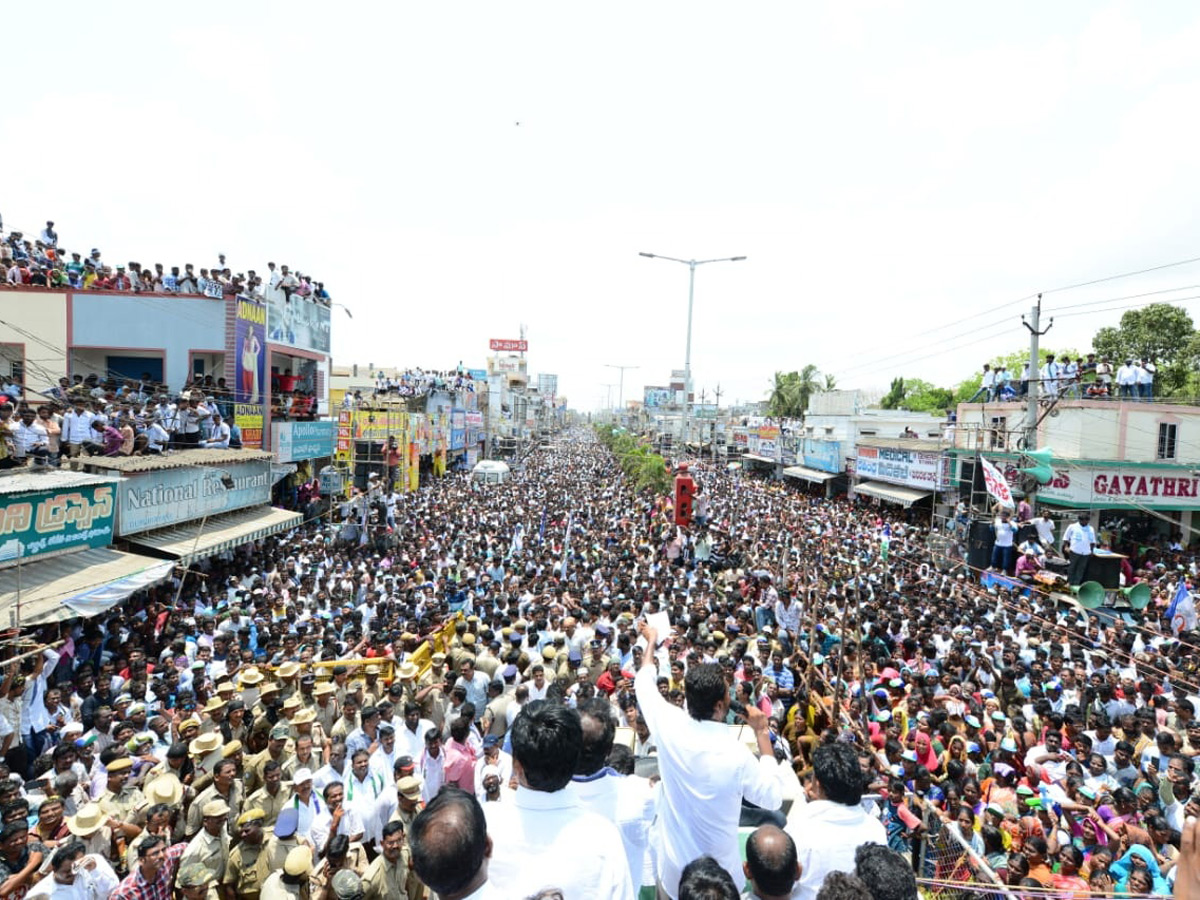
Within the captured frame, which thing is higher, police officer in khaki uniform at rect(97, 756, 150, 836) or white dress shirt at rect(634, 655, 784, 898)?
white dress shirt at rect(634, 655, 784, 898)

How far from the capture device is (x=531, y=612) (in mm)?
9633

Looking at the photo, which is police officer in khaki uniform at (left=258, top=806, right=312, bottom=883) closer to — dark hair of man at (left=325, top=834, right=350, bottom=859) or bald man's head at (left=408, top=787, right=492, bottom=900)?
dark hair of man at (left=325, top=834, right=350, bottom=859)

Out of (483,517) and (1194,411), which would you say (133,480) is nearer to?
(483,517)

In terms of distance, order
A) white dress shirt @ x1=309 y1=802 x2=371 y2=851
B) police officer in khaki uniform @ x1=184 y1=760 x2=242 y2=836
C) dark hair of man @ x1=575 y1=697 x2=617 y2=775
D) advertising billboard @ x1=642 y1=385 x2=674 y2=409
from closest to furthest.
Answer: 1. dark hair of man @ x1=575 y1=697 x2=617 y2=775
2. white dress shirt @ x1=309 y1=802 x2=371 y2=851
3. police officer in khaki uniform @ x1=184 y1=760 x2=242 y2=836
4. advertising billboard @ x1=642 y1=385 x2=674 y2=409

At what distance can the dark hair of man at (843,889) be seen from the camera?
2104 mm

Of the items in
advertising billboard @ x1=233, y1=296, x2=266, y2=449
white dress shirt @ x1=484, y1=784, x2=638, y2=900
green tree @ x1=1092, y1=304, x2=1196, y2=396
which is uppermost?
green tree @ x1=1092, y1=304, x2=1196, y2=396

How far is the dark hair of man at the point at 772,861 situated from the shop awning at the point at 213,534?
1020 centimetres

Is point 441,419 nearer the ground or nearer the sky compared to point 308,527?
nearer the sky

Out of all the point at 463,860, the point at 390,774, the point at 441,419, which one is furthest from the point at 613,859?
the point at 441,419

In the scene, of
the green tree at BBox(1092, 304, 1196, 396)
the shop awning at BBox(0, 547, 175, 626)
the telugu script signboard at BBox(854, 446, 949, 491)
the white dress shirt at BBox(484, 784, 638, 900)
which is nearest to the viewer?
→ the white dress shirt at BBox(484, 784, 638, 900)

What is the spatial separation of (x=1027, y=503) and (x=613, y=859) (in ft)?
39.3

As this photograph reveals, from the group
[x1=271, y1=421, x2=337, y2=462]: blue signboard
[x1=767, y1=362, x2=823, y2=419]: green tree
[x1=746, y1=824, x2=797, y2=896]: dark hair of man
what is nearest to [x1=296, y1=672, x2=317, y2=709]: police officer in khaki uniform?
[x1=746, y1=824, x2=797, y2=896]: dark hair of man

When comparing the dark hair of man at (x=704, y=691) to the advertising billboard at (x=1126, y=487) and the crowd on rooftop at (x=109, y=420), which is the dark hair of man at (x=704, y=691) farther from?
the advertising billboard at (x=1126, y=487)

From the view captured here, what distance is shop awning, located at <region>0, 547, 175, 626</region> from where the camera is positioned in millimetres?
7711
